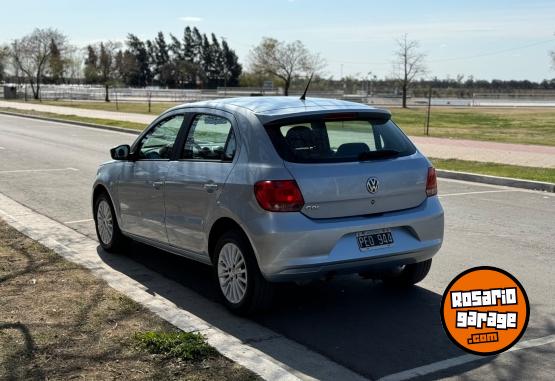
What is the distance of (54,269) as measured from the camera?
6.29 metres

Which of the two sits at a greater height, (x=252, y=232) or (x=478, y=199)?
(x=252, y=232)

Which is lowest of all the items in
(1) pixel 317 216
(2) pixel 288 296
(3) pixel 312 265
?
(2) pixel 288 296

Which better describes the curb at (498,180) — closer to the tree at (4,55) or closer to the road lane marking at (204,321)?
the road lane marking at (204,321)

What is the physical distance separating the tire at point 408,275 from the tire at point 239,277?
4.50 ft

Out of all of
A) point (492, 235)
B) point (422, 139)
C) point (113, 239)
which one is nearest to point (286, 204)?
point (113, 239)

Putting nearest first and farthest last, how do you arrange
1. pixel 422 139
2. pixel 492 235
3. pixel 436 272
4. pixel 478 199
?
pixel 436 272, pixel 492 235, pixel 478 199, pixel 422 139

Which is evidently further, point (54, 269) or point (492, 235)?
point (492, 235)

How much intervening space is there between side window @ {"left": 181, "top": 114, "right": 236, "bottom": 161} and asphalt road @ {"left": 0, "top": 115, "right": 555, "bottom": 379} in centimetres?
124

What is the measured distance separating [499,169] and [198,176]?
10.3m

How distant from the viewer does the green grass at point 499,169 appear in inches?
522

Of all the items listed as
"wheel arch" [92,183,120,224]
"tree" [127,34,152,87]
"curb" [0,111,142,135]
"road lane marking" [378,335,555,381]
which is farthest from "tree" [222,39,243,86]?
"road lane marking" [378,335,555,381]

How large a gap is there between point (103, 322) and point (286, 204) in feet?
5.07

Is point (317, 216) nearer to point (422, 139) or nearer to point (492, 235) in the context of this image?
point (492, 235)

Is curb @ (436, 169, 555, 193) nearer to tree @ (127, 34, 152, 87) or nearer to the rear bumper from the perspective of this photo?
the rear bumper
